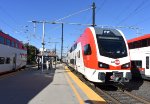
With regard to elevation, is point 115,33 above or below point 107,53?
above

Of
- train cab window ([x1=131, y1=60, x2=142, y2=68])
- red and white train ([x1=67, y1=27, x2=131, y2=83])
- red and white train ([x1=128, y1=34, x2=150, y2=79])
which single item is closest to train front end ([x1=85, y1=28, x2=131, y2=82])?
red and white train ([x1=67, y1=27, x2=131, y2=83])

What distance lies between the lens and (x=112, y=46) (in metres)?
16.3

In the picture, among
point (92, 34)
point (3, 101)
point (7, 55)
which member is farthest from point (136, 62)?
point (3, 101)

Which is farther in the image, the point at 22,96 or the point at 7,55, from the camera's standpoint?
the point at 7,55

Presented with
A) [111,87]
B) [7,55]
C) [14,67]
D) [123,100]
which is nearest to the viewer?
[123,100]

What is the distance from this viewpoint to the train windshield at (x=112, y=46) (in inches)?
628

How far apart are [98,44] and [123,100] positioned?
3718mm

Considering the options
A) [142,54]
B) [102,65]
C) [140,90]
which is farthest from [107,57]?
[142,54]

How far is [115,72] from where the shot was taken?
15.6 meters

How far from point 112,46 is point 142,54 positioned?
750cm

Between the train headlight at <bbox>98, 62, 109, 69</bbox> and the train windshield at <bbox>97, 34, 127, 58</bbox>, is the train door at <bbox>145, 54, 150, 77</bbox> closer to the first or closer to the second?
the train windshield at <bbox>97, 34, 127, 58</bbox>

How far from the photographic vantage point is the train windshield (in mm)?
15947

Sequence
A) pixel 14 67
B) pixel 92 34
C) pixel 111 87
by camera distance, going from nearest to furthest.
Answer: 1. pixel 92 34
2. pixel 111 87
3. pixel 14 67

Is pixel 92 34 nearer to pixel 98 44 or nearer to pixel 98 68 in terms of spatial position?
pixel 98 44
